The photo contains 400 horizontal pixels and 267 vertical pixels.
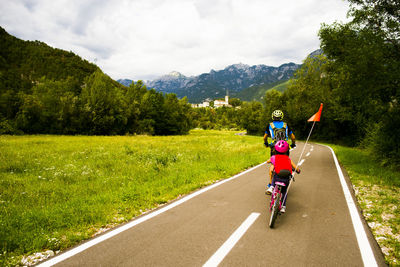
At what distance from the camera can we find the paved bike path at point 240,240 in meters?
3.07

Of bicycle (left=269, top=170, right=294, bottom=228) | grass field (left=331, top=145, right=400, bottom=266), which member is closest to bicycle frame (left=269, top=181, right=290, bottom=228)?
bicycle (left=269, top=170, right=294, bottom=228)

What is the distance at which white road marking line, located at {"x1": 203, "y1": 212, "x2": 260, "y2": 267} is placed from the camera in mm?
2989

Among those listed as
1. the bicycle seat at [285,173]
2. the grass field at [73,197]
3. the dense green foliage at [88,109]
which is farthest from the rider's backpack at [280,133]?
the dense green foliage at [88,109]

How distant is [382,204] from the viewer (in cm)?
553

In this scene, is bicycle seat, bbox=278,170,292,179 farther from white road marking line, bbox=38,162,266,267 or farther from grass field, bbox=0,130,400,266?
white road marking line, bbox=38,162,266,267

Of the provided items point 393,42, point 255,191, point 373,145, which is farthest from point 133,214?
point 373,145

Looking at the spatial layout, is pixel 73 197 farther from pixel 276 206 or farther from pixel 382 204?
pixel 382 204

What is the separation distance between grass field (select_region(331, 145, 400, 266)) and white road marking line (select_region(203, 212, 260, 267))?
219 cm

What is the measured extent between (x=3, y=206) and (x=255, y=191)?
6909 mm

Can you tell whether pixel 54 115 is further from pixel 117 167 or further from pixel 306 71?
pixel 306 71

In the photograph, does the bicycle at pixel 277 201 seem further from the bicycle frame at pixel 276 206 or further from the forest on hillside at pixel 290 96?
the forest on hillside at pixel 290 96

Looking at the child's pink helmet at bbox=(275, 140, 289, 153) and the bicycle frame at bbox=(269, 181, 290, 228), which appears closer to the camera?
the bicycle frame at bbox=(269, 181, 290, 228)

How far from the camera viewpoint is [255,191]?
662 cm

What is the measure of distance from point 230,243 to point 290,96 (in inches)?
2072
